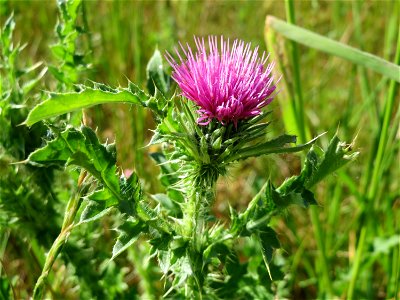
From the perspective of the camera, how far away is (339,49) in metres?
1.98

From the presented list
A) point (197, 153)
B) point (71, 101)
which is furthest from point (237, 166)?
point (71, 101)

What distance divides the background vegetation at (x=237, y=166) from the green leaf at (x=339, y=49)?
0.77 feet

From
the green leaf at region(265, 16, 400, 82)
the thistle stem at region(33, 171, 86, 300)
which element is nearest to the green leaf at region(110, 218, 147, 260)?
the thistle stem at region(33, 171, 86, 300)

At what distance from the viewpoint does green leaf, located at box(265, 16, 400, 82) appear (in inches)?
73.4

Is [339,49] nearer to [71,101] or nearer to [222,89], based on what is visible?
[222,89]

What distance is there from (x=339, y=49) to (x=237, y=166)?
0.67m

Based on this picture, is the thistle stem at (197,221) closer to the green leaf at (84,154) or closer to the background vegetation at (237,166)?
the background vegetation at (237,166)

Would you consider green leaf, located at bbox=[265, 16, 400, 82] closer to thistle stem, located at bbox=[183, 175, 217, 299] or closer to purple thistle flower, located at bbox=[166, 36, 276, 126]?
purple thistle flower, located at bbox=[166, 36, 276, 126]

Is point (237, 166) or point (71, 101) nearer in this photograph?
point (71, 101)

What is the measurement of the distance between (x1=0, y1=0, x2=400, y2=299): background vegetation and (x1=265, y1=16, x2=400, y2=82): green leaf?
24cm

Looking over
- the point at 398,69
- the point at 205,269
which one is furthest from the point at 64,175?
the point at 398,69

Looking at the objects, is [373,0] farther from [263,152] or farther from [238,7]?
[263,152]

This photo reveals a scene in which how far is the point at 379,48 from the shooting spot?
430 centimetres

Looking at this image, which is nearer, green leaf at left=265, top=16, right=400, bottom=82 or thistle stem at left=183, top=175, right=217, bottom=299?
thistle stem at left=183, top=175, right=217, bottom=299
